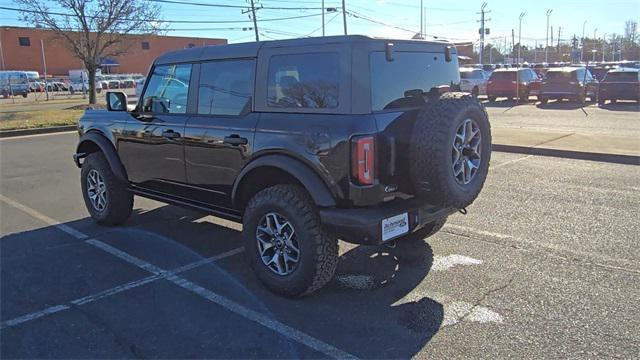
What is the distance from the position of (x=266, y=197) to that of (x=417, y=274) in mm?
1457

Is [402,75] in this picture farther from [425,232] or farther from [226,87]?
[425,232]

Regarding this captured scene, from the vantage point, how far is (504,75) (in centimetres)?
2434

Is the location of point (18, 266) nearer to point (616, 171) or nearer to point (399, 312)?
point (399, 312)

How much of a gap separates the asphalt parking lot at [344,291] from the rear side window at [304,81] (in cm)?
150

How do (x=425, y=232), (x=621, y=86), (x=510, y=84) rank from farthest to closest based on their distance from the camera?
(x=510, y=84), (x=621, y=86), (x=425, y=232)

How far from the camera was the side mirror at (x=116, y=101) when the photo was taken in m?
5.67

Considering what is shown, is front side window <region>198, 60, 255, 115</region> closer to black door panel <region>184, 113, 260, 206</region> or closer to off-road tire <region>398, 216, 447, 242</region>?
black door panel <region>184, 113, 260, 206</region>

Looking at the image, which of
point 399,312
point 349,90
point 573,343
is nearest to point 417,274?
point 399,312

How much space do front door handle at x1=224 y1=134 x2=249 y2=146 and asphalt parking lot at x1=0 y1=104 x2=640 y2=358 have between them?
1.14 metres

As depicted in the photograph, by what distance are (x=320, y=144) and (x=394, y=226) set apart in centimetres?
77

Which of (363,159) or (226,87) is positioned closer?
(363,159)

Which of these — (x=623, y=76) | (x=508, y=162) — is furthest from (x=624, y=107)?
(x=508, y=162)

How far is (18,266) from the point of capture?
4.67 metres

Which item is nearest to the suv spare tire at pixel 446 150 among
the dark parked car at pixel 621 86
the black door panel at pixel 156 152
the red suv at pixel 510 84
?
the black door panel at pixel 156 152
